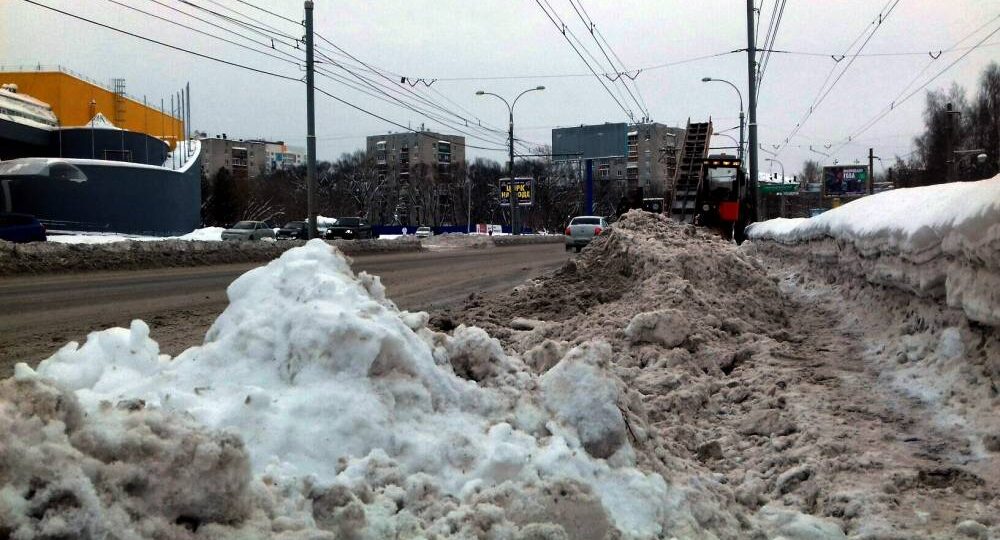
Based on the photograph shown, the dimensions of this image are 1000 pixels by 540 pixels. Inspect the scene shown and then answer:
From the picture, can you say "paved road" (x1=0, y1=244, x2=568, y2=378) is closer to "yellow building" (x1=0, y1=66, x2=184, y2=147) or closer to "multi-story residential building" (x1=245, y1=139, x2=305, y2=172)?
"yellow building" (x1=0, y1=66, x2=184, y2=147)

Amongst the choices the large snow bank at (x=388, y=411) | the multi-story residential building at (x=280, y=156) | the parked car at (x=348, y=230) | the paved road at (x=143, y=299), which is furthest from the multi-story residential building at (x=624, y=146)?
the multi-story residential building at (x=280, y=156)

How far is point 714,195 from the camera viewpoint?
23547mm

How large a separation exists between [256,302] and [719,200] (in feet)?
70.1

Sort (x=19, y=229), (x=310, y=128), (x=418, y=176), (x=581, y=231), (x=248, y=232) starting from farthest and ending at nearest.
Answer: (x=418, y=176) < (x=248, y=232) < (x=581, y=231) < (x=310, y=128) < (x=19, y=229)

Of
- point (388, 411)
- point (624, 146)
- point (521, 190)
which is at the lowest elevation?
point (388, 411)

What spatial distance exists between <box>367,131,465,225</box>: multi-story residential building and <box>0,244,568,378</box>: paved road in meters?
72.5

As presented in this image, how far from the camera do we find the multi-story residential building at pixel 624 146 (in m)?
55.2

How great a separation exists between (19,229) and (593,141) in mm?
41480

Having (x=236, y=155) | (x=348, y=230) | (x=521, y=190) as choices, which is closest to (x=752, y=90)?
(x=348, y=230)

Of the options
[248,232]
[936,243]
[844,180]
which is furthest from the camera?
[844,180]

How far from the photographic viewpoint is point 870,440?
4445 millimetres

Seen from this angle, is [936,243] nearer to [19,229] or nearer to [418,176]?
[19,229]

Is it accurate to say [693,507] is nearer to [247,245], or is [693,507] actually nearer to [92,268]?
[92,268]

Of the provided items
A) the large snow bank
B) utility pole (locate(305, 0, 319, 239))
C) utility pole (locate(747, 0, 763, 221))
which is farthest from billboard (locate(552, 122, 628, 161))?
the large snow bank
